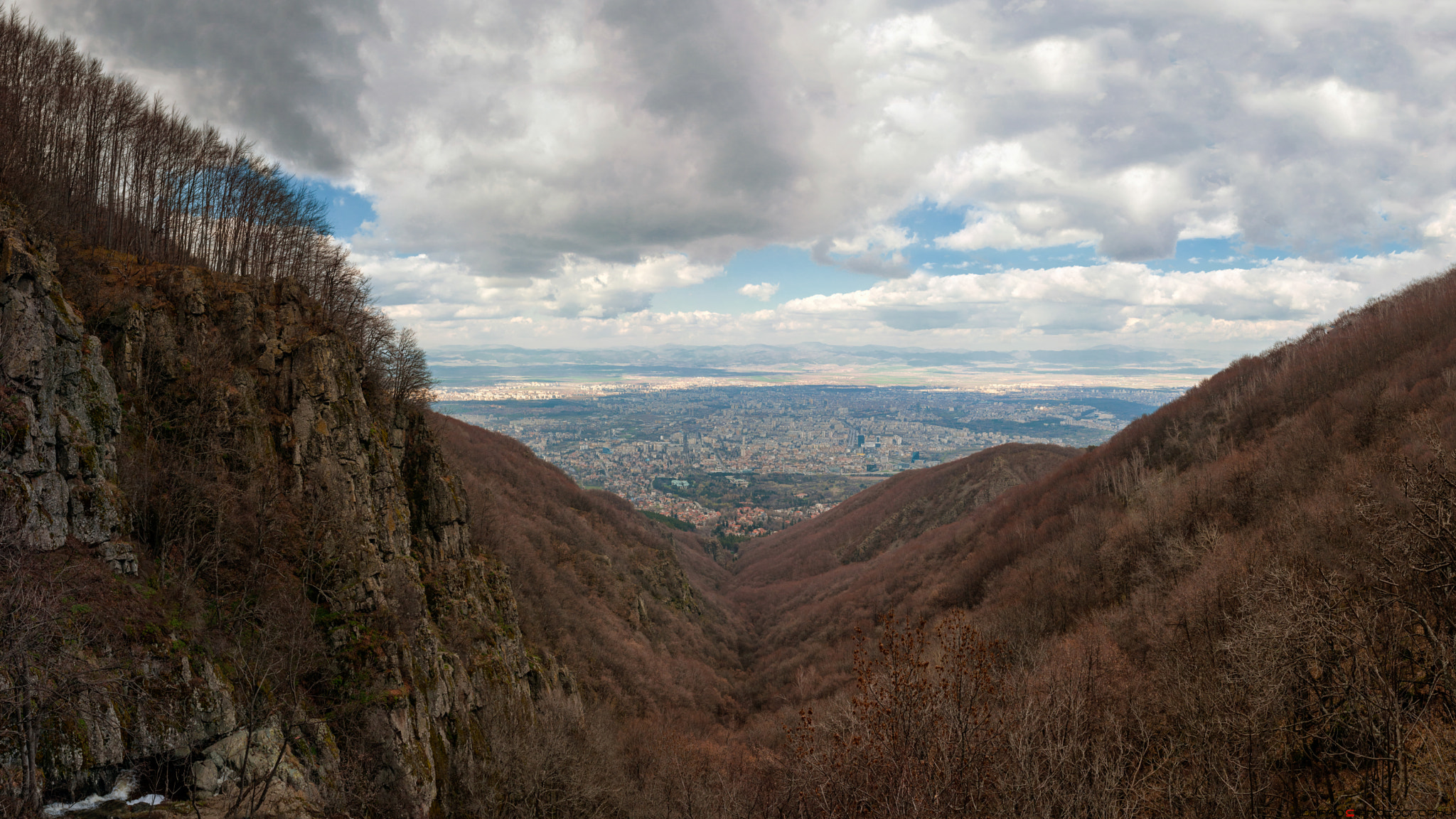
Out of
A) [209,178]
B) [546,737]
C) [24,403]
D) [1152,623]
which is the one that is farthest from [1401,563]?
[209,178]

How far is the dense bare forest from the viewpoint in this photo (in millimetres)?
11438

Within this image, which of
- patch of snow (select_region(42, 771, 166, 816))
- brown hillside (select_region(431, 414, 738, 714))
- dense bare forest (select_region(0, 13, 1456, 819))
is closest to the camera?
patch of snow (select_region(42, 771, 166, 816))

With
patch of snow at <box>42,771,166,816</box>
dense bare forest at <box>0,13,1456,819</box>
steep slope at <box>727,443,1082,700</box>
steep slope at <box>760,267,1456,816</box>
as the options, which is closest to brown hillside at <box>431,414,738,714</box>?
dense bare forest at <box>0,13,1456,819</box>

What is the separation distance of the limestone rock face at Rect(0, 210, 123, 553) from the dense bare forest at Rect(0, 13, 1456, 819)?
0.08 m

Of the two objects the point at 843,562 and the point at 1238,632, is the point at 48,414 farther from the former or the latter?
the point at 843,562

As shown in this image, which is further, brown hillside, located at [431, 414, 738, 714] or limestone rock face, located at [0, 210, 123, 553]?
brown hillside, located at [431, 414, 738, 714]

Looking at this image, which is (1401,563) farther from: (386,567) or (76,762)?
(386,567)

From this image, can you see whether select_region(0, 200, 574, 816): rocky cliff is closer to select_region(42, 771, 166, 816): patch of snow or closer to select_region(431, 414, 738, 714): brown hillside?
select_region(42, 771, 166, 816): patch of snow

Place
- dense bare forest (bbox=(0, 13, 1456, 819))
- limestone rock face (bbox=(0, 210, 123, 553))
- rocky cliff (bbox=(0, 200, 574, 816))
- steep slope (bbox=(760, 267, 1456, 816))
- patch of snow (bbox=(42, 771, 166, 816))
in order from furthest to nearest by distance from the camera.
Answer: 1. limestone rock face (bbox=(0, 210, 123, 553))
2. rocky cliff (bbox=(0, 200, 574, 816))
3. dense bare forest (bbox=(0, 13, 1456, 819))
4. steep slope (bbox=(760, 267, 1456, 816))
5. patch of snow (bbox=(42, 771, 166, 816))

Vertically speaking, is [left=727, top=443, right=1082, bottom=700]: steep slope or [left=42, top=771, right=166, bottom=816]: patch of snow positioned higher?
[left=42, top=771, right=166, bottom=816]: patch of snow

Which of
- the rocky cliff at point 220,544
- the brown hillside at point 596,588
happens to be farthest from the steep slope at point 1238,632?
the brown hillside at point 596,588

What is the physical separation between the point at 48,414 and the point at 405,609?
1192 centimetres

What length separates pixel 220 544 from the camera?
17.0 metres

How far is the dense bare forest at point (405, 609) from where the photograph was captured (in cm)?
1144
